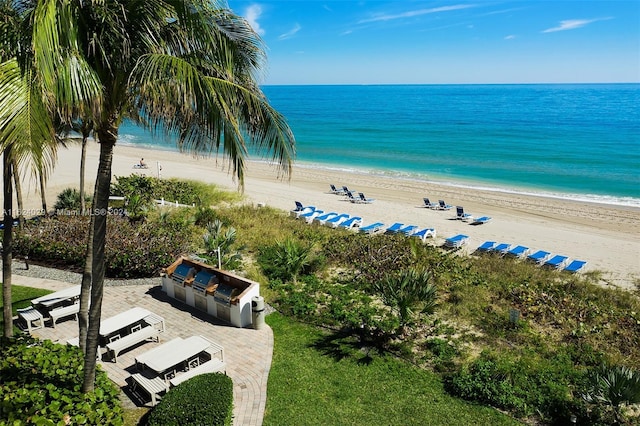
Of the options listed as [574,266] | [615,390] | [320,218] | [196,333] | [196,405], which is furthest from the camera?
[320,218]

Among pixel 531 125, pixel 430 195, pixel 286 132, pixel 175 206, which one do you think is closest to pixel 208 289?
pixel 286 132

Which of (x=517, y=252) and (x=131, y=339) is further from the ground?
(x=517, y=252)

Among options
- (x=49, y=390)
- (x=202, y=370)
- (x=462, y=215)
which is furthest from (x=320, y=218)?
(x=49, y=390)

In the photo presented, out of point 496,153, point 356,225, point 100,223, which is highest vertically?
point 496,153

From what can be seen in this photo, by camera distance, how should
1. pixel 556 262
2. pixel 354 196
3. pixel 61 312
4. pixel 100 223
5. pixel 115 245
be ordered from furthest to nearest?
pixel 354 196
pixel 556 262
pixel 115 245
pixel 61 312
pixel 100 223

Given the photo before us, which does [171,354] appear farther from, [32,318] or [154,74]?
[154,74]

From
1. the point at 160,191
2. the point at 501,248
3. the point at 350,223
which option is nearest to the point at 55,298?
the point at 160,191

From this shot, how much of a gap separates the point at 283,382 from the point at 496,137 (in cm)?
5535

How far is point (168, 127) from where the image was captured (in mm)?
5633

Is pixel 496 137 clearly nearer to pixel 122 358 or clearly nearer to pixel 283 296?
pixel 283 296

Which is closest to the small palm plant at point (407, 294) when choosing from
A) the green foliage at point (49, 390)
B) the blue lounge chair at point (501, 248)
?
the green foliage at point (49, 390)

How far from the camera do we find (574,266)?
50.1 feet

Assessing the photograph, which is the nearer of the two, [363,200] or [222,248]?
[222,248]

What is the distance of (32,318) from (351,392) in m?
6.46
